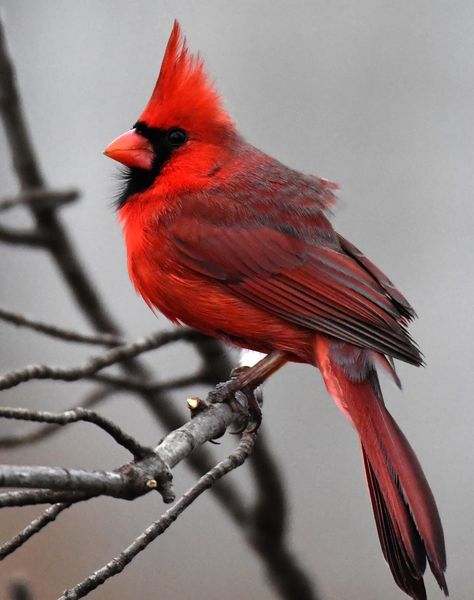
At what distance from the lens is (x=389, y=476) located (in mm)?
2438

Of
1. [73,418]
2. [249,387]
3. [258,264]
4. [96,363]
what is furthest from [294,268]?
[73,418]

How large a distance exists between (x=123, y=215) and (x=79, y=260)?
0.63ft

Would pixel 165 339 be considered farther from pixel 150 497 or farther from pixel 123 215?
pixel 150 497

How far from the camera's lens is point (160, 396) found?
9.36 ft

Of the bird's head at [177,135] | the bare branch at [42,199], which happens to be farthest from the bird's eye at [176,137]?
the bare branch at [42,199]

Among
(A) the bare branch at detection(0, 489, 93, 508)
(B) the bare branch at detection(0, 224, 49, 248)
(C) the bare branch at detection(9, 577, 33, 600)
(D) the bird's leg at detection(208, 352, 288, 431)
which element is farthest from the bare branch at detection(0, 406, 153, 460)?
(B) the bare branch at detection(0, 224, 49, 248)

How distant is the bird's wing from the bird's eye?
24cm

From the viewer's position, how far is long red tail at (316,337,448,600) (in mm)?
2273

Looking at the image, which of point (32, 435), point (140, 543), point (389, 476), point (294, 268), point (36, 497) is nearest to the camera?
point (36, 497)

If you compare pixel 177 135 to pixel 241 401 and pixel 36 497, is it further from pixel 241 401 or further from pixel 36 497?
pixel 36 497

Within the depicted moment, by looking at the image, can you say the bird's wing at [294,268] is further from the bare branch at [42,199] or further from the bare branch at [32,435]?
the bare branch at [32,435]

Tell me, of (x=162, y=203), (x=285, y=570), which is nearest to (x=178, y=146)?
(x=162, y=203)

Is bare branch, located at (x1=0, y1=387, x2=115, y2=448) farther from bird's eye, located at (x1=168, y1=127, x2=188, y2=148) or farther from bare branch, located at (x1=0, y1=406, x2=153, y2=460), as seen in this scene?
bare branch, located at (x1=0, y1=406, x2=153, y2=460)

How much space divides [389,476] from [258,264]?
27.9 inches
